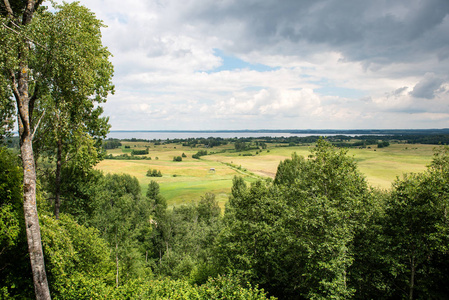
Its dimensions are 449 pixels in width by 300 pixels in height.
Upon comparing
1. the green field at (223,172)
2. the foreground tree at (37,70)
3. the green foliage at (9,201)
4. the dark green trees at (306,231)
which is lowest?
the green field at (223,172)

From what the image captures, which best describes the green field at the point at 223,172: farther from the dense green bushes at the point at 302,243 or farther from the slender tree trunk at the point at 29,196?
the slender tree trunk at the point at 29,196

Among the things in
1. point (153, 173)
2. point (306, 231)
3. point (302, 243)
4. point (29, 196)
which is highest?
point (29, 196)

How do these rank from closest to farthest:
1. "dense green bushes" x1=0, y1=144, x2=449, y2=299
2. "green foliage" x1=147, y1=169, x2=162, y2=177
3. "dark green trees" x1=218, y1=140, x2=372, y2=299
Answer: "dense green bushes" x1=0, y1=144, x2=449, y2=299, "dark green trees" x1=218, y1=140, x2=372, y2=299, "green foliage" x1=147, y1=169, x2=162, y2=177

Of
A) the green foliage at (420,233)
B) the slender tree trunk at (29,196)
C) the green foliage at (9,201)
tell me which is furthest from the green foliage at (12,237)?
the green foliage at (420,233)

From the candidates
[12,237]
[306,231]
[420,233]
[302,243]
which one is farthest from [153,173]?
[420,233]

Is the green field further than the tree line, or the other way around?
the green field

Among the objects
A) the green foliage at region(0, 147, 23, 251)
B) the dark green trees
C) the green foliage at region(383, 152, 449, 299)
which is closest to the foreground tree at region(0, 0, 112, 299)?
the green foliage at region(0, 147, 23, 251)

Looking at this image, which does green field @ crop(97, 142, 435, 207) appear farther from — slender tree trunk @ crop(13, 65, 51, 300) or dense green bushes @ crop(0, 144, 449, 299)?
slender tree trunk @ crop(13, 65, 51, 300)

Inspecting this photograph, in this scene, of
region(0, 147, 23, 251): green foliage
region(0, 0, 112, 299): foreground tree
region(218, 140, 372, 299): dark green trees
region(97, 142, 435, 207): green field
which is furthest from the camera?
region(97, 142, 435, 207): green field

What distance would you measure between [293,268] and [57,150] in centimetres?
1775

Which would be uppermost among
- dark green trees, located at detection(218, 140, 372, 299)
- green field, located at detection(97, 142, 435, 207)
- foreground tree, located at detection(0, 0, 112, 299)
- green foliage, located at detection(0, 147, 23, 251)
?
foreground tree, located at detection(0, 0, 112, 299)

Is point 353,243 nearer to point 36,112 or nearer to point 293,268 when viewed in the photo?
point 293,268

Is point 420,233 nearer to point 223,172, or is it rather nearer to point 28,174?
point 28,174

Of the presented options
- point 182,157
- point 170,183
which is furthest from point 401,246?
point 182,157
